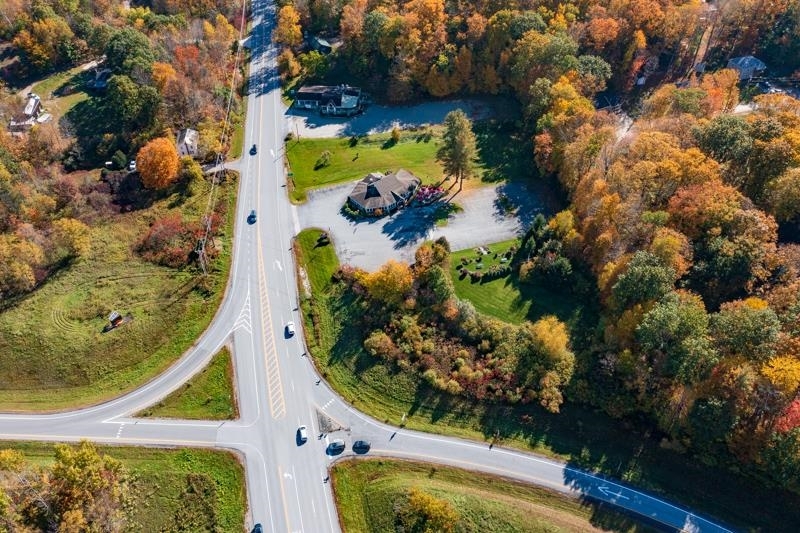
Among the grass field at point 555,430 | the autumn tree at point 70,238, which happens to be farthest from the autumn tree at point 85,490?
the autumn tree at point 70,238

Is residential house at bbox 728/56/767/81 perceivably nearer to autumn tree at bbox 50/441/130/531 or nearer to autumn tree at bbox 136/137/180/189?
autumn tree at bbox 136/137/180/189

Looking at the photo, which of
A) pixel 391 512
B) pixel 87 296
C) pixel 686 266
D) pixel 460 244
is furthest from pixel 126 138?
pixel 686 266

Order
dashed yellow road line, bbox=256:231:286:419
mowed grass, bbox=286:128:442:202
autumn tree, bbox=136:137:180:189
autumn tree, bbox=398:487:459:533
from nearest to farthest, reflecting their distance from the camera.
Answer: autumn tree, bbox=398:487:459:533, dashed yellow road line, bbox=256:231:286:419, autumn tree, bbox=136:137:180:189, mowed grass, bbox=286:128:442:202

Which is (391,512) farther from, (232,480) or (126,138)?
(126,138)

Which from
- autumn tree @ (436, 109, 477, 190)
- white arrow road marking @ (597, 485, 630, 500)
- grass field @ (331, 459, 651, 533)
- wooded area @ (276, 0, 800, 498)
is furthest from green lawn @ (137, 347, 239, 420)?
autumn tree @ (436, 109, 477, 190)

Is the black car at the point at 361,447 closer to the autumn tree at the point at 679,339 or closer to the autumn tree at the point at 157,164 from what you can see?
the autumn tree at the point at 679,339

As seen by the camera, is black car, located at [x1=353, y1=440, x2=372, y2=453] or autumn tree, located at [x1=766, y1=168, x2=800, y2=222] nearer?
black car, located at [x1=353, y1=440, x2=372, y2=453]
